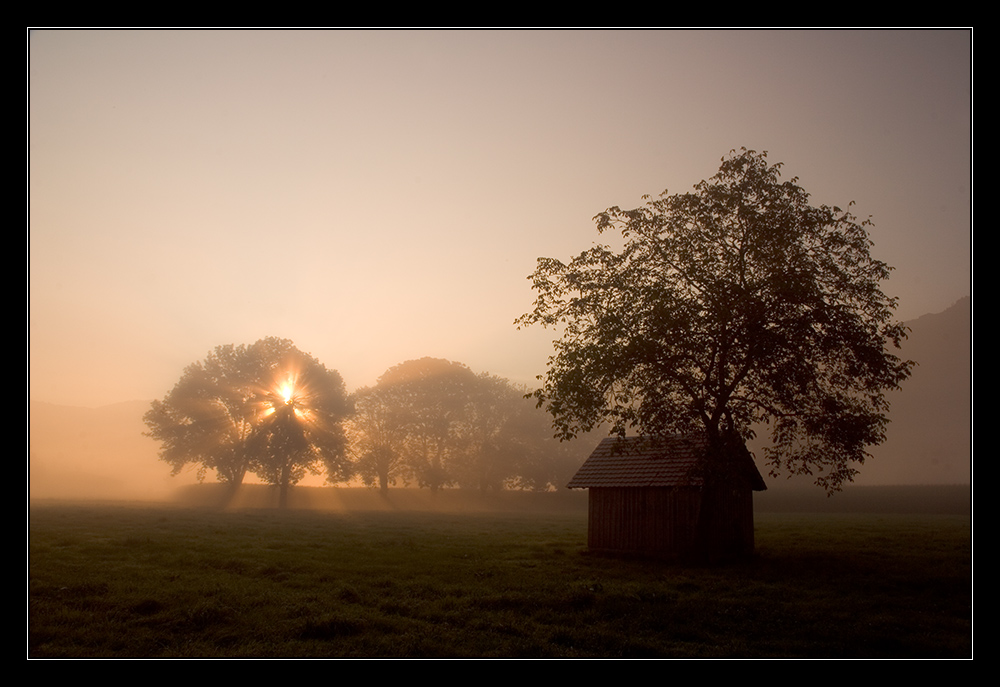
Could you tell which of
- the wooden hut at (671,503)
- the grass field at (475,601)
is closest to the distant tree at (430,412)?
the grass field at (475,601)

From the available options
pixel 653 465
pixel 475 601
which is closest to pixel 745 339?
pixel 653 465

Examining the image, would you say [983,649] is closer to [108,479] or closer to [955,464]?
[108,479]

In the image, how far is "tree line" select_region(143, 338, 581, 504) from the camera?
6538 cm

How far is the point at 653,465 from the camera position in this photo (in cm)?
2900

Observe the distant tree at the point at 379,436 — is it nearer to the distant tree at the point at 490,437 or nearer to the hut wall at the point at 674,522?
the distant tree at the point at 490,437

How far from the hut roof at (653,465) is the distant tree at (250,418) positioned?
4399 centimetres

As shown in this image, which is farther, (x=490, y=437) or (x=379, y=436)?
(x=490, y=437)

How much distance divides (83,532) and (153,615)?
19.9 m

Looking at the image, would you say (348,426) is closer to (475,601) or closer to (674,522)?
(674,522)

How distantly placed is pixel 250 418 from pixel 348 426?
16.5m

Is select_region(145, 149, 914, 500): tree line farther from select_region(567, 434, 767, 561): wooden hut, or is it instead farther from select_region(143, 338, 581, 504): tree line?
select_region(143, 338, 581, 504): tree line

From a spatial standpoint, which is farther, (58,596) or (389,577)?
(389,577)

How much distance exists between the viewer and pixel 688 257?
1024 inches

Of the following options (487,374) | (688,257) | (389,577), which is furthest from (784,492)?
(389,577)
